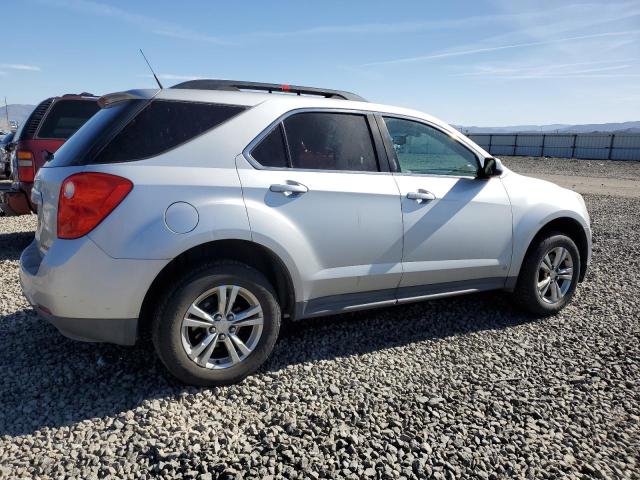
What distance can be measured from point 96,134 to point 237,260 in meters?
1.12

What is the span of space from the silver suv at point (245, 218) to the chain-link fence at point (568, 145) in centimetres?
3359

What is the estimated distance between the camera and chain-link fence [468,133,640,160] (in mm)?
31625

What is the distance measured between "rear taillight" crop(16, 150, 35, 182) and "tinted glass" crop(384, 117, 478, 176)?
4.65 meters

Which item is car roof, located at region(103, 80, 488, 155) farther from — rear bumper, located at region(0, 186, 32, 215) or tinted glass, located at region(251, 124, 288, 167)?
rear bumper, located at region(0, 186, 32, 215)

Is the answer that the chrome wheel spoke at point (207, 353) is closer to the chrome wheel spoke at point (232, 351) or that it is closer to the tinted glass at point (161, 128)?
the chrome wheel spoke at point (232, 351)

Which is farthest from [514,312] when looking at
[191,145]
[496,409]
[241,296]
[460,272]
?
[191,145]

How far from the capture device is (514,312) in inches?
177

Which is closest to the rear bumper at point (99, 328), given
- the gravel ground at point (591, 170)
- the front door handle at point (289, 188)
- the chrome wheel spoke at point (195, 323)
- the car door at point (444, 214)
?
the chrome wheel spoke at point (195, 323)

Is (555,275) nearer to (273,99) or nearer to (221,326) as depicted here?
(273,99)

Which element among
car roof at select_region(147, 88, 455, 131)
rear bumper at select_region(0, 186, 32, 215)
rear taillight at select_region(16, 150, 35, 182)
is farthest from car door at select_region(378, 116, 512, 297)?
rear taillight at select_region(16, 150, 35, 182)

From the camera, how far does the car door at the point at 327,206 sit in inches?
119

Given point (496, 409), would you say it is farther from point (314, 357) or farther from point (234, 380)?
point (234, 380)

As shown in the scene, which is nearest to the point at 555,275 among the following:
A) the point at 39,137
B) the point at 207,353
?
the point at 207,353

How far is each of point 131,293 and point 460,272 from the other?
244 centimetres
